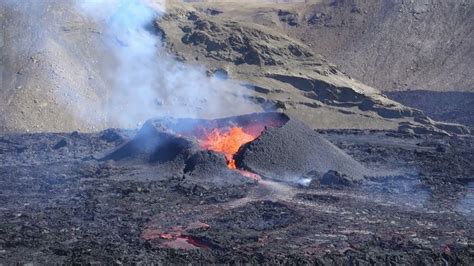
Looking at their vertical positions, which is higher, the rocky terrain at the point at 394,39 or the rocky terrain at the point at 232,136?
the rocky terrain at the point at 394,39

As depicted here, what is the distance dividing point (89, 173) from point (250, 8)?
3849 centimetres

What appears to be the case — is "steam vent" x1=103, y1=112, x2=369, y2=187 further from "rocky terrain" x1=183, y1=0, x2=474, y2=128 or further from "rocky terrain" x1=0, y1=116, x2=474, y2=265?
"rocky terrain" x1=183, y1=0, x2=474, y2=128

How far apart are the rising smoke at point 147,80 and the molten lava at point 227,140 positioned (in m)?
8.24

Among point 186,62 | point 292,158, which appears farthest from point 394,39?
point 292,158

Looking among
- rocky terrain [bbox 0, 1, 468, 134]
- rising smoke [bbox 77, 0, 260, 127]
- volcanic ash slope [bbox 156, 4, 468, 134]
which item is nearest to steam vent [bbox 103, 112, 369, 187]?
rocky terrain [bbox 0, 1, 468, 134]

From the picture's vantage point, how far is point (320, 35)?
51.3 m

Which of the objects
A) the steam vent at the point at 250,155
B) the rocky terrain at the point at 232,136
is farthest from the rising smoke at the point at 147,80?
the steam vent at the point at 250,155

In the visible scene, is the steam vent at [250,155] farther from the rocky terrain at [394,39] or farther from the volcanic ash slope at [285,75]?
the rocky terrain at [394,39]

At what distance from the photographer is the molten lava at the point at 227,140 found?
23.7 m

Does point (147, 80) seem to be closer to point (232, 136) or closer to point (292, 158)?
point (232, 136)

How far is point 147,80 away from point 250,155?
556 inches

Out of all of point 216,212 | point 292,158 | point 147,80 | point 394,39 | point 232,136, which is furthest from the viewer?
point 394,39

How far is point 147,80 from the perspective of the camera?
34.0 meters

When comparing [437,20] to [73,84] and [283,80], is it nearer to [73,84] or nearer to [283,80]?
[283,80]
